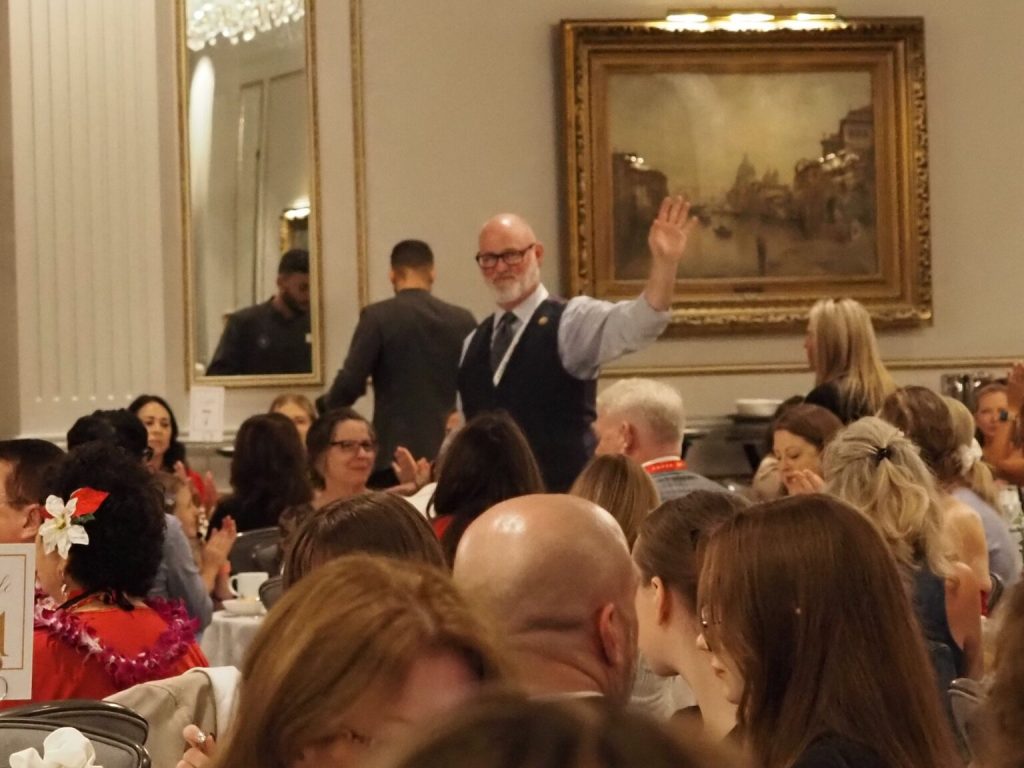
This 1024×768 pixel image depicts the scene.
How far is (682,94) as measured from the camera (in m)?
9.99

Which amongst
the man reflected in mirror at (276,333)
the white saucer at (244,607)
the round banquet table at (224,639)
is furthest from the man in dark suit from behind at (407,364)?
the round banquet table at (224,639)

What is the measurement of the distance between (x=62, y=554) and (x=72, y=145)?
6.06m

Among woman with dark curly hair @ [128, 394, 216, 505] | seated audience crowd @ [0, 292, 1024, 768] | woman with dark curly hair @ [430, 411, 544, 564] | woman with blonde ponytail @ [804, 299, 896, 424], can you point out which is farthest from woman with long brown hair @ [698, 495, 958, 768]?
woman with dark curly hair @ [128, 394, 216, 505]

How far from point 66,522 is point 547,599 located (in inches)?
58.3

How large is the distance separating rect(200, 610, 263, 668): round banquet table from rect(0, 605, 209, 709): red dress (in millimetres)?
1837

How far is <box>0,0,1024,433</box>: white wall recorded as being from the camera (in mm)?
9312

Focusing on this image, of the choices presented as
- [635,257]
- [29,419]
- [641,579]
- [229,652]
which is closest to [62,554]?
[641,579]

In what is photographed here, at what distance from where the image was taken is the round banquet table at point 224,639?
5.46m

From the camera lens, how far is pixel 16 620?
3.37 meters

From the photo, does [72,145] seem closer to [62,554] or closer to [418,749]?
[62,554]

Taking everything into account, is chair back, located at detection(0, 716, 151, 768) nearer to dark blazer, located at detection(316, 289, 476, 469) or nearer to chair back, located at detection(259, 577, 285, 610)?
chair back, located at detection(259, 577, 285, 610)

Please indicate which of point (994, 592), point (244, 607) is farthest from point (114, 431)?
point (994, 592)

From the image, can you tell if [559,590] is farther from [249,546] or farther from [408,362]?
[408,362]

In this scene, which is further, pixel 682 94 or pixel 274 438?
pixel 682 94
